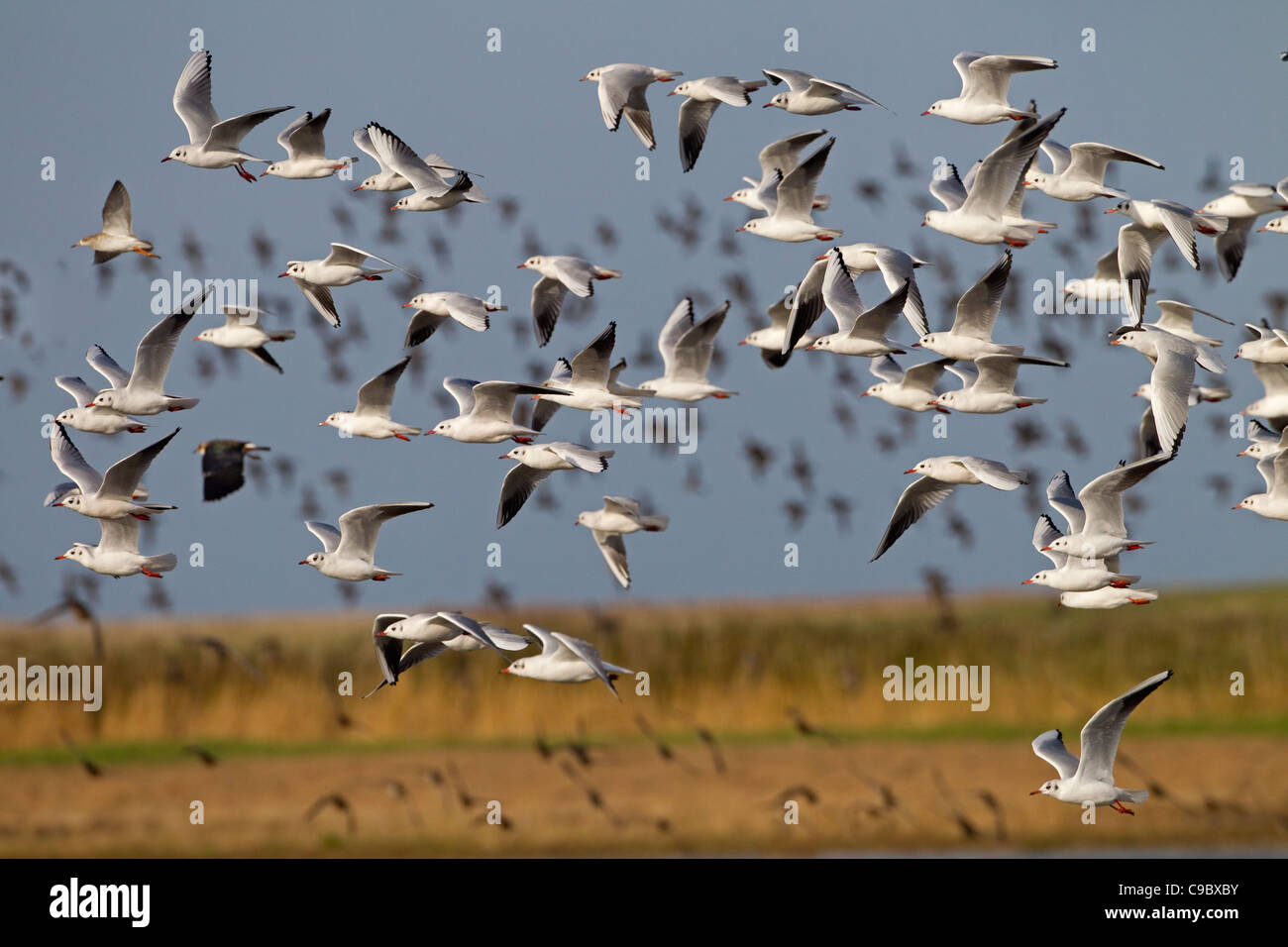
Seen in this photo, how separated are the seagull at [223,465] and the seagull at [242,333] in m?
1.46

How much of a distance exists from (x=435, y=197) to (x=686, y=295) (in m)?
2.86

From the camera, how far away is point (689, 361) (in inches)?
853

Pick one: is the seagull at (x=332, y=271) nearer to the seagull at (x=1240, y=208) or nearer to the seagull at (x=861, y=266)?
the seagull at (x=861, y=266)

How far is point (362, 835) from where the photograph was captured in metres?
24.2

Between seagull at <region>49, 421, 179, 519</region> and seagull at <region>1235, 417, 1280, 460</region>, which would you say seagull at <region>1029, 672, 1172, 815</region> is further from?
seagull at <region>49, 421, 179, 519</region>

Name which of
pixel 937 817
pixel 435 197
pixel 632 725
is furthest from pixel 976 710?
pixel 435 197

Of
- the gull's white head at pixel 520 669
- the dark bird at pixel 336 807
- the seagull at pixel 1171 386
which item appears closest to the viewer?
the seagull at pixel 1171 386

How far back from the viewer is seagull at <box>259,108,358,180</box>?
21453 mm

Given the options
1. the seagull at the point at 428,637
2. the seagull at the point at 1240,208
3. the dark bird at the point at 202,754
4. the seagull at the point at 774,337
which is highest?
the seagull at the point at 1240,208

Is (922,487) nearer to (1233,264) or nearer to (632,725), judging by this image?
(1233,264)

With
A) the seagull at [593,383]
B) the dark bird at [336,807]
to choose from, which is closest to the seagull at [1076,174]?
the seagull at [593,383]

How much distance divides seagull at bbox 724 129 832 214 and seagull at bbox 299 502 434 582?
15.7ft

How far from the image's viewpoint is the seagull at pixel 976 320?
64.2ft

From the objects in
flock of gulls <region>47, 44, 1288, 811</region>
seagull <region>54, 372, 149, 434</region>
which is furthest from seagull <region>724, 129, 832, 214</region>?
seagull <region>54, 372, 149, 434</region>
